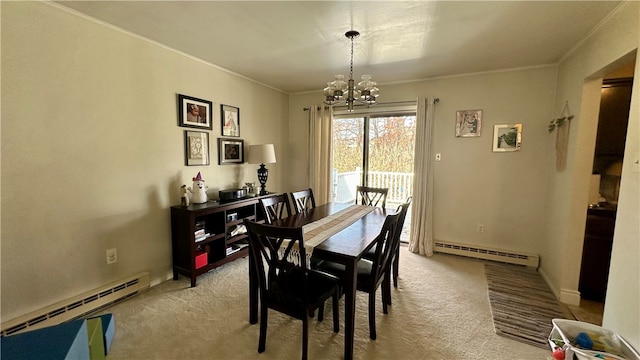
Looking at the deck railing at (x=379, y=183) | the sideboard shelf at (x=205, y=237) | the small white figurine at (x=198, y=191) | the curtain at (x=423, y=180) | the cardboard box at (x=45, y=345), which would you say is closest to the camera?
the cardboard box at (x=45, y=345)

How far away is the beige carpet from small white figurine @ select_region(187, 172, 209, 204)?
33.5 inches

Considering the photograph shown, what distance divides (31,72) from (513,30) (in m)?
3.71

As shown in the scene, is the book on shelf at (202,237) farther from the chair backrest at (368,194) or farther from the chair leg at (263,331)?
the chair backrest at (368,194)

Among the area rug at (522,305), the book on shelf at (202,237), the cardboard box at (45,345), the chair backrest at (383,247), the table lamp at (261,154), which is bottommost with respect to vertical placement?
the area rug at (522,305)

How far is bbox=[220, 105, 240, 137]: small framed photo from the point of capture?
11.2 feet

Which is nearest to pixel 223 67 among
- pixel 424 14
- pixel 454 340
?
pixel 424 14

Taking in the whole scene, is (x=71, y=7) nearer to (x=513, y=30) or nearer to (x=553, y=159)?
(x=513, y=30)

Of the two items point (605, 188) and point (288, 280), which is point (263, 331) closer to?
point (288, 280)

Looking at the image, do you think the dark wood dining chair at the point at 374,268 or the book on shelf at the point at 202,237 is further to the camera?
the book on shelf at the point at 202,237

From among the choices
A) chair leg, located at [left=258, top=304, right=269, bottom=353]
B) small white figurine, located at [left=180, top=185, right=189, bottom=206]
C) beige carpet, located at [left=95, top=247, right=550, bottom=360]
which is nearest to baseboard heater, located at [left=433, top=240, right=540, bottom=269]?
beige carpet, located at [left=95, top=247, right=550, bottom=360]

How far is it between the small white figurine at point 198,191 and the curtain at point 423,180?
107 inches

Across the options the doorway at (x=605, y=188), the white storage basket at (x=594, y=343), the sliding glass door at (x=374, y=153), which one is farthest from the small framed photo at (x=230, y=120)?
the doorway at (x=605, y=188)

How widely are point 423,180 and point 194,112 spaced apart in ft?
9.84

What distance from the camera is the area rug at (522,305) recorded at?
206cm
